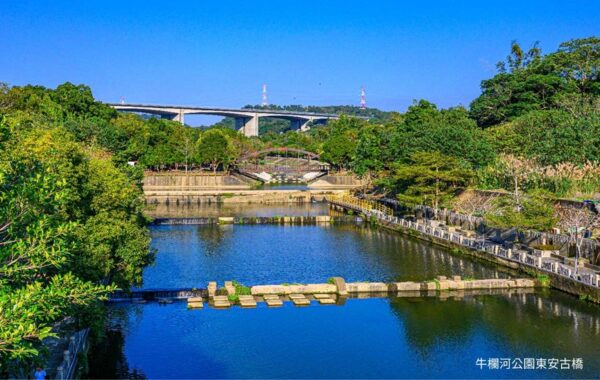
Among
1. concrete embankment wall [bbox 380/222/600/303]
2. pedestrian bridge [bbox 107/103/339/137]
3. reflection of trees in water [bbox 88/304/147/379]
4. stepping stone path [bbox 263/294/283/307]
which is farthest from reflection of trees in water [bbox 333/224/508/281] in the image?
pedestrian bridge [bbox 107/103/339/137]

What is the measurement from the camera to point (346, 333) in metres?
24.9

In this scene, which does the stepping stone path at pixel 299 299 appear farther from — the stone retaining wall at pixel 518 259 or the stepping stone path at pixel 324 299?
the stone retaining wall at pixel 518 259

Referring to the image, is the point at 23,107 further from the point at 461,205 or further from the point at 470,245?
the point at 470,245

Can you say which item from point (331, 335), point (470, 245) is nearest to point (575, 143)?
point (470, 245)

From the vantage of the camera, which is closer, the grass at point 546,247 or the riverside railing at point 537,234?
the riverside railing at point 537,234

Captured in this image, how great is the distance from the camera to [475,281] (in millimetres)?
31453

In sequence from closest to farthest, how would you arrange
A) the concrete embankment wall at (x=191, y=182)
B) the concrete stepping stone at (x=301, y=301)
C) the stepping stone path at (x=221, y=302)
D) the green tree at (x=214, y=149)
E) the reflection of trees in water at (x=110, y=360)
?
the reflection of trees in water at (x=110, y=360), the stepping stone path at (x=221, y=302), the concrete stepping stone at (x=301, y=301), the concrete embankment wall at (x=191, y=182), the green tree at (x=214, y=149)

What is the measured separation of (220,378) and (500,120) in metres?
69.9

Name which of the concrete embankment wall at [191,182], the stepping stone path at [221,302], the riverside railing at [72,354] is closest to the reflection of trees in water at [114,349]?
the riverside railing at [72,354]

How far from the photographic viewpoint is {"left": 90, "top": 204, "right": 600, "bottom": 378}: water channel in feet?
69.7

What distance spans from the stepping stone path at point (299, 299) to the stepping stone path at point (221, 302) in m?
2.91

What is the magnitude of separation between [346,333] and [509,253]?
1420 cm

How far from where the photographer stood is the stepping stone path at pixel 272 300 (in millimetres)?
Result: 28453

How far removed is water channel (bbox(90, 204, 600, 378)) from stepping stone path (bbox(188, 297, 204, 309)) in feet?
1.36
